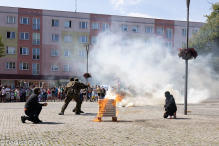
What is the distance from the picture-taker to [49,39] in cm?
4569

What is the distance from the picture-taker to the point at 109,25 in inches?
1849

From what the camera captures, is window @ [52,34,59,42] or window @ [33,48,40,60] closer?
window @ [33,48,40,60]

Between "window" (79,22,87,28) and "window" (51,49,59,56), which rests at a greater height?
"window" (79,22,87,28)

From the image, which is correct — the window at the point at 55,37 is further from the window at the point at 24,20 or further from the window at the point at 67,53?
the window at the point at 24,20

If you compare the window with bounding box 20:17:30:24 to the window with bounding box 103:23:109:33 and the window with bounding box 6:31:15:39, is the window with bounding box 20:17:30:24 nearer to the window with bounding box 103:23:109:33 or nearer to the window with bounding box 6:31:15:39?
the window with bounding box 6:31:15:39

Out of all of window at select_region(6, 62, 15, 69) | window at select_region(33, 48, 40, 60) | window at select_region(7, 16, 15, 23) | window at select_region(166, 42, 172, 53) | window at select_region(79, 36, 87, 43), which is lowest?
window at select_region(6, 62, 15, 69)

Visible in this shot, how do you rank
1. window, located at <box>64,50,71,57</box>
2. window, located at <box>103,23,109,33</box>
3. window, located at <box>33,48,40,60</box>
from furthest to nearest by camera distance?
window, located at <box>103,23,109,33</box>
window, located at <box>64,50,71,57</box>
window, located at <box>33,48,40,60</box>

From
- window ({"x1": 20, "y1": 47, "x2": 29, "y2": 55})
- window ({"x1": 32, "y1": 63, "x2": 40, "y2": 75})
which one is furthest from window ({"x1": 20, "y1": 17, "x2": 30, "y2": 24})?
window ({"x1": 32, "y1": 63, "x2": 40, "y2": 75})

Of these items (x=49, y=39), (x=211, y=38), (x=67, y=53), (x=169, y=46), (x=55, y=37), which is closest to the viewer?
(x=211, y=38)

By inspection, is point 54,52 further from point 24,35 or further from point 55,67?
point 24,35

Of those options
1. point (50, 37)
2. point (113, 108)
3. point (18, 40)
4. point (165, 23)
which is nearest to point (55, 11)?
point (50, 37)

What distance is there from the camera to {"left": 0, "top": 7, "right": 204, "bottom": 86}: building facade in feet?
144

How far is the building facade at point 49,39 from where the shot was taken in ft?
144

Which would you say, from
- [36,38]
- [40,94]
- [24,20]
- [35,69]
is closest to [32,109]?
[40,94]
